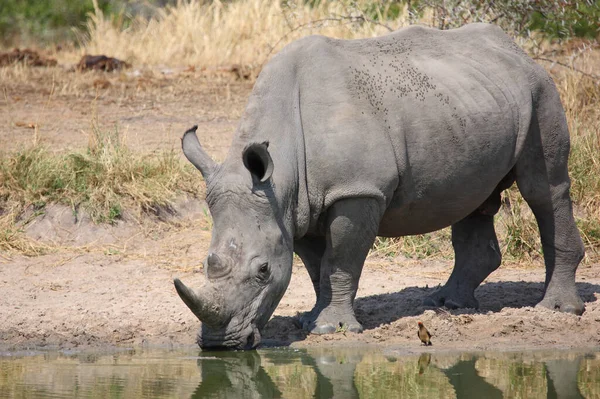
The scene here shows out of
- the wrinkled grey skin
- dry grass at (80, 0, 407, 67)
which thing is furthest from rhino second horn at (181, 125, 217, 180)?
dry grass at (80, 0, 407, 67)

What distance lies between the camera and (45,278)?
8.62m

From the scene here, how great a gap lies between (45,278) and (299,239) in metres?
2.56

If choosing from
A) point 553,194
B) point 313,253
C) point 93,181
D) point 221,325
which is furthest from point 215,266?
point 93,181

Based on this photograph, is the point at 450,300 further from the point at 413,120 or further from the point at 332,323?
the point at 413,120

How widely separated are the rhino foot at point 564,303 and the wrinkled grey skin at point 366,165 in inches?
0.4

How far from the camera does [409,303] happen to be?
7.88m

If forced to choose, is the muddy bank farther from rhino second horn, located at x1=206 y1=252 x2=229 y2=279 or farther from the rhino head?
rhino second horn, located at x1=206 y1=252 x2=229 y2=279

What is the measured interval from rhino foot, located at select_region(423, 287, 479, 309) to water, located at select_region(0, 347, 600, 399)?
1.02m

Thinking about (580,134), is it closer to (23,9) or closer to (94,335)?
(94,335)

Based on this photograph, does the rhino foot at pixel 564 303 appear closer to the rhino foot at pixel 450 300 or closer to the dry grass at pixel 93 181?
the rhino foot at pixel 450 300

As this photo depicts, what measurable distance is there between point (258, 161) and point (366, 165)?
0.68 m

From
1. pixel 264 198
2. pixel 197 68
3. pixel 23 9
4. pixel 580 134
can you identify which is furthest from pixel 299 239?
pixel 23 9

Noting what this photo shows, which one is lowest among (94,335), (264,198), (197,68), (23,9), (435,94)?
(23,9)

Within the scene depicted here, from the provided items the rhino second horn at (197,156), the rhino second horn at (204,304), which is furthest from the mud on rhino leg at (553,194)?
the rhino second horn at (204,304)
